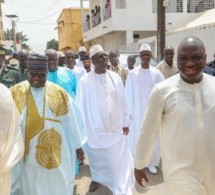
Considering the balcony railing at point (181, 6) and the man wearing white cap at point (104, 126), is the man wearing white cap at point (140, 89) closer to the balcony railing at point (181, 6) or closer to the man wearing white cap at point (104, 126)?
the man wearing white cap at point (104, 126)

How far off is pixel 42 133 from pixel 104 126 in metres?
1.30

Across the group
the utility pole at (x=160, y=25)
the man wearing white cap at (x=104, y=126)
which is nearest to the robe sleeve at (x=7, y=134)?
the man wearing white cap at (x=104, y=126)

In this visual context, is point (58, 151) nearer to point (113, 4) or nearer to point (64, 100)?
point (64, 100)

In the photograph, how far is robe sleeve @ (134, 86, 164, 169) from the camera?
→ 2320 millimetres

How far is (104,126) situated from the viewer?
4254 millimetres

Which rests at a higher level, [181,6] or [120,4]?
[120,4]

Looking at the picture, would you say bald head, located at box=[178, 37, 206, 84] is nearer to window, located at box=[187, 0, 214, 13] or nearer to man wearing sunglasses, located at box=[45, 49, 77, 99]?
man wearing sunglasses, located at box=[45, 49, 77, 99]

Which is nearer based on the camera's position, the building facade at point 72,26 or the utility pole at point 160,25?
the utility pole at point 160,25

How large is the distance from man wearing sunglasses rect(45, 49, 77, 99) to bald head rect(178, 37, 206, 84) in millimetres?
3029

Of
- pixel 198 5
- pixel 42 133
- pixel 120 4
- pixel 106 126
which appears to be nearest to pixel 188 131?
pixel 42 133

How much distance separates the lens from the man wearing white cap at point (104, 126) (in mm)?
4184

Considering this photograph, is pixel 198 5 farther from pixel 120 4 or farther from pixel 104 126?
pixel 104 126

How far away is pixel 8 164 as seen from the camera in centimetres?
233

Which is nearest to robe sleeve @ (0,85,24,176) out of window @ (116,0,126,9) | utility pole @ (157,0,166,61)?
utility pole @ (157,0,166,61)
